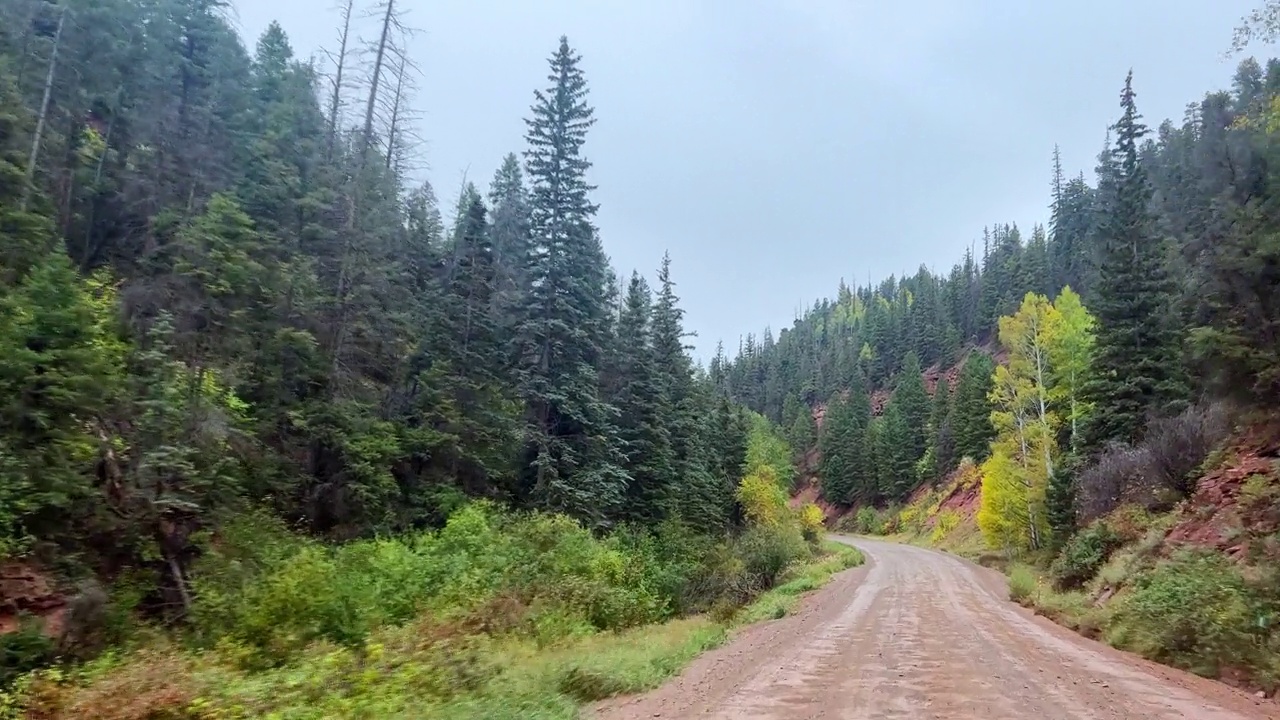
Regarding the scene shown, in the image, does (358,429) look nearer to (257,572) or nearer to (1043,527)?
(257,572)

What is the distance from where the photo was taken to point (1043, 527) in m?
32.2

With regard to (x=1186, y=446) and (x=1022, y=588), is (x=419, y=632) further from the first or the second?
(x=1186, y=446)

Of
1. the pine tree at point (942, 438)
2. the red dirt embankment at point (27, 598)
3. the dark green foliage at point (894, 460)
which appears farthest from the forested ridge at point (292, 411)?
the dark green foliage at point (894, 460)

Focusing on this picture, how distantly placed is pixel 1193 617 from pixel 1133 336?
1722 centimetres

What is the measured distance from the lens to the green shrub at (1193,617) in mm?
10719

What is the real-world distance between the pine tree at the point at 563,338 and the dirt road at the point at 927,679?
1163cm

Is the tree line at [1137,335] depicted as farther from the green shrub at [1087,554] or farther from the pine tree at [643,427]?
the pine tree at [643,427]

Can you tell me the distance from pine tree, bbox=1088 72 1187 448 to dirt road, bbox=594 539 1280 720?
12.3 m

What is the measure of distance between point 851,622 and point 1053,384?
23.6 meters

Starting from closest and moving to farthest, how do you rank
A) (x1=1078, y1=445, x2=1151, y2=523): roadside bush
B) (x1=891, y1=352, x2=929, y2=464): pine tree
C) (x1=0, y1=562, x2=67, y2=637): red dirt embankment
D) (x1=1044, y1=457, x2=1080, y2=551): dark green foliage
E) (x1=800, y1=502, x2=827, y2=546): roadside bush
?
(x1=0, y1=562, x2=67, y2=637): red dirt embankment, (x1=1078, y1=445, x2=1151, y2=523): roadside bush, (x1=1044, y1=457, x2=1080, y2=551): dark green foliage, (x1=800, y1=502, x2=827, y2=546): roadside bush, (x1=891, y1=352, x2=929, y2=464): pine tree

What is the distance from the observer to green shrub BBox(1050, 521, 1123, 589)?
19922mm

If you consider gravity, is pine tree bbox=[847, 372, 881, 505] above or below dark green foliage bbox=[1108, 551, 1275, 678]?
above

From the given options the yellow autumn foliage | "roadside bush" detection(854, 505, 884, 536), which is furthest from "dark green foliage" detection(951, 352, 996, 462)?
the yellow autumn foliage

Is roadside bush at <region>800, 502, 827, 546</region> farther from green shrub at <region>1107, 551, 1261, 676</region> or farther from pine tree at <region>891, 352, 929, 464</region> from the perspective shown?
green shrub at <region>1107, 551, 1261, 676</region>
